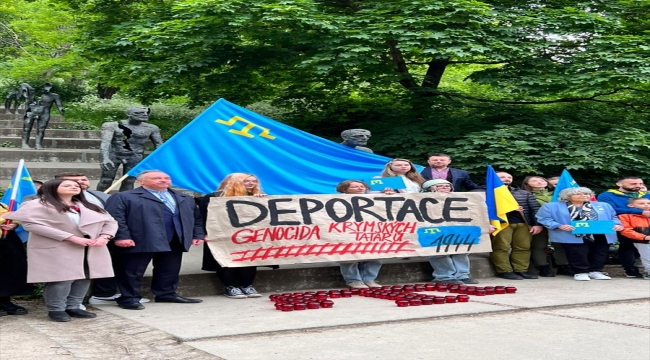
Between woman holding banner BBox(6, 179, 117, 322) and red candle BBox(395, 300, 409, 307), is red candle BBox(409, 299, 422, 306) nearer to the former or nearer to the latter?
red candle BBox(395, 300, 409, 307)

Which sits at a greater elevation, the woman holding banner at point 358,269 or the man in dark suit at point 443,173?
the man in dark suit at point 443,173

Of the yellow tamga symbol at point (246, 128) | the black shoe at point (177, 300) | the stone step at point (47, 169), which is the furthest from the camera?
the stone step at point (47, 169)

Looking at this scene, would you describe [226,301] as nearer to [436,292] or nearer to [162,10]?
[436,292]

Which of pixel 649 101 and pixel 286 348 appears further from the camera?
pixel 649 101

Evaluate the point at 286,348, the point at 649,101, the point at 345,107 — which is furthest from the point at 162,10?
the point at 286,348

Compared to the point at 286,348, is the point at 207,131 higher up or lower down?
higher up

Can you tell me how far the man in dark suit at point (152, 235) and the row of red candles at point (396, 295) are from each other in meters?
1.09

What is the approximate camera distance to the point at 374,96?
15641 millimetres

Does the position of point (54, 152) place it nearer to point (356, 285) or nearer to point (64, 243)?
point (356, 285)

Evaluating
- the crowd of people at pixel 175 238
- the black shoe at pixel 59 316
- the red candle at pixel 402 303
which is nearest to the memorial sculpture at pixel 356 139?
the crowd of people at pixel 175 238

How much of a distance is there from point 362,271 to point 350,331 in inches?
114

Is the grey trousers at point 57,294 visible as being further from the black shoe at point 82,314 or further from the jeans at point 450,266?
the jeans at point 450,266

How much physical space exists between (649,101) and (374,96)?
4993 mm

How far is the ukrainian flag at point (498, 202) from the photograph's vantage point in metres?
10.4
